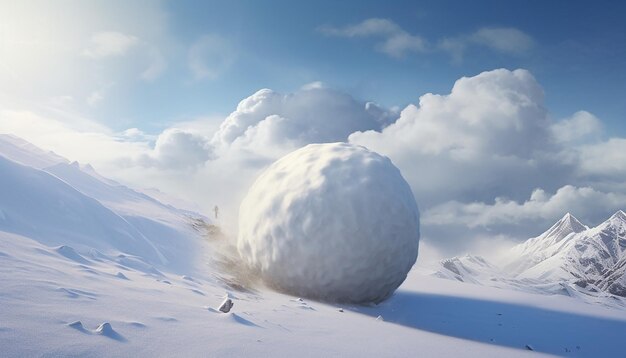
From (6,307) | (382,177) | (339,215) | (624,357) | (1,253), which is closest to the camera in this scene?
(6,307)

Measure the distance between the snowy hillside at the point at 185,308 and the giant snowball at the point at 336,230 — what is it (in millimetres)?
717

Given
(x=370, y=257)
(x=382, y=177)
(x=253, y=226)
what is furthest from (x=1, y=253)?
(x=382, y=177)

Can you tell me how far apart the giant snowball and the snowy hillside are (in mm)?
717

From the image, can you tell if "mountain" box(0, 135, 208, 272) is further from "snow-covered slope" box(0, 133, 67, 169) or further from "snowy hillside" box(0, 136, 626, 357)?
"snow-covered slope" box(0, 133, 67, 169)

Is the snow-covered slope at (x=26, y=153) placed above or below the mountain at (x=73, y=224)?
above

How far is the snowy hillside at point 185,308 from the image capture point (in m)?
4.48

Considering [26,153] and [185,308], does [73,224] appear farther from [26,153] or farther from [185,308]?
[26,153]

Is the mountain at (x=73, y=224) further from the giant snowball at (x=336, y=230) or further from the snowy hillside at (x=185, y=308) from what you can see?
the giant snowball at (x=336, y=230)

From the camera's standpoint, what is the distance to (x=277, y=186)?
11477mm

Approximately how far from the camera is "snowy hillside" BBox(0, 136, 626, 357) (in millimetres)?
4484

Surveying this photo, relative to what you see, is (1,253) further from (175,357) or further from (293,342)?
(293,342)

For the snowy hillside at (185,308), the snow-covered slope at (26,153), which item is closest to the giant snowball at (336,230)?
the snowy hillside at (185,308)

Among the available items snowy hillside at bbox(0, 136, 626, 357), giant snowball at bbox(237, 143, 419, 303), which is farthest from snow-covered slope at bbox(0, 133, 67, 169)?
giant snowball at bbox(237, 143, 419, 303)

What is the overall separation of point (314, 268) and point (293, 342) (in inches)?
199
